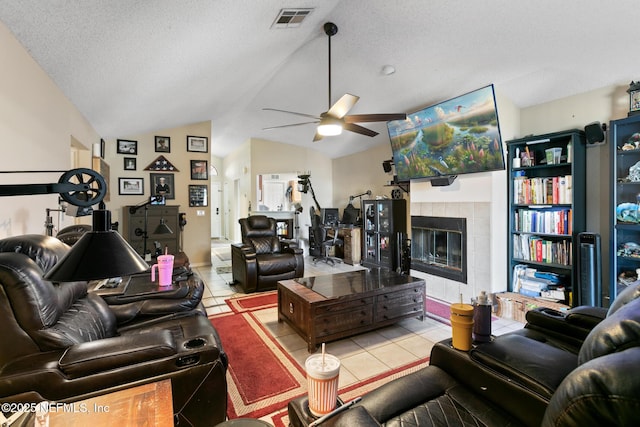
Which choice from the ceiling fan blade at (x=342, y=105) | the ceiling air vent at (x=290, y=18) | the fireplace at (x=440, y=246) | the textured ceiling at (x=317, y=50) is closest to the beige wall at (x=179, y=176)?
the textured ceiling at (x=317, y=50)

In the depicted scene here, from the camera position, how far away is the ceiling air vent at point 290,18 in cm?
265

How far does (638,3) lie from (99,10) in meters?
3.64

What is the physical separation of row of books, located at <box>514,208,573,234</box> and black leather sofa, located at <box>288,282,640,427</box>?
2588mm

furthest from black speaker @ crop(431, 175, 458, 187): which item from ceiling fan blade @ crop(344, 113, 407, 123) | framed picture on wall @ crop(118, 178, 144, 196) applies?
framed picture on wall @ crop(118, 178, 144, 196)

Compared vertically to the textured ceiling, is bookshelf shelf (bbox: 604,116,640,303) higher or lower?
lower

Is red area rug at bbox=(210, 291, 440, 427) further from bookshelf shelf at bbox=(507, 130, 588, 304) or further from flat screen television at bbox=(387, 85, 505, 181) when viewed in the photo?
flat screen television at bbox=(387, 85, 505, 181)

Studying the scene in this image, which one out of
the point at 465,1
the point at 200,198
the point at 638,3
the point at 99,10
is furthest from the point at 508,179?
the point at 200,198

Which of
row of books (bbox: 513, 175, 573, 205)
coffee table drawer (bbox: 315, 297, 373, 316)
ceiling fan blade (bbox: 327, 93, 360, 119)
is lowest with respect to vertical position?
coffee table drawer (bbox: 315, 297, 373, 316)

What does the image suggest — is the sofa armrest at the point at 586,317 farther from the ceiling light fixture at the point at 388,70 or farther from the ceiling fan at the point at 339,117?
the ceiling light fixture at the point at 388,70

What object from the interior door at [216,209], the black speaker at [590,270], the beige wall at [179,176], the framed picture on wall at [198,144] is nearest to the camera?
the black speaker at [590,270]

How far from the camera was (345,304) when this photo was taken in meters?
2.71

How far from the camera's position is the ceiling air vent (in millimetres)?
2646

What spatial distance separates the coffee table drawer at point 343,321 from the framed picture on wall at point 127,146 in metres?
5.15

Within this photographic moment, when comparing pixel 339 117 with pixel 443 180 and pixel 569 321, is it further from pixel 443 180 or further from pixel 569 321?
pixel 569 321
